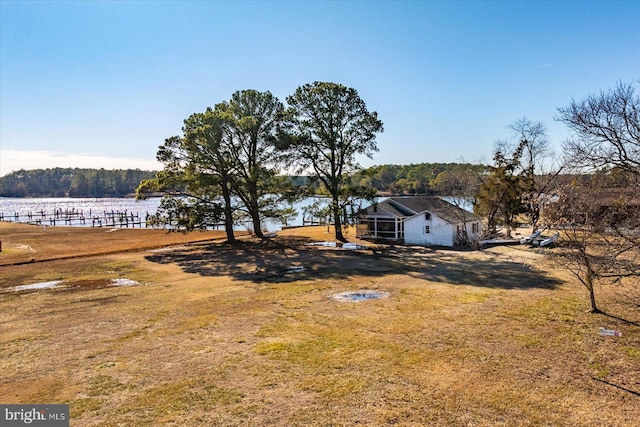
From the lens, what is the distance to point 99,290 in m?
17.5

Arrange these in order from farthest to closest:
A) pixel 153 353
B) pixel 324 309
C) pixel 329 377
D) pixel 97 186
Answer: pixel 97 186, pixel 324 309, pixel 153 353, pixel 329 377

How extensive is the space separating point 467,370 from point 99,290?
51.9 feet

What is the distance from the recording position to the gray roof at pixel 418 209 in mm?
33150

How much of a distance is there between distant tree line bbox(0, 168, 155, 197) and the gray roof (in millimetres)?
148290

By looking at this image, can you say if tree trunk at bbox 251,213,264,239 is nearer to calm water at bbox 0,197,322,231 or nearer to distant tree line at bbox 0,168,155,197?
calm water at bbox 0,197,322,231

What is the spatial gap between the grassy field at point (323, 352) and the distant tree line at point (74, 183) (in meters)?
163

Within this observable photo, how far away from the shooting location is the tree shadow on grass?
1918 cm

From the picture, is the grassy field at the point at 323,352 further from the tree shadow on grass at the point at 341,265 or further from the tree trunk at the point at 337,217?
the tree trunk at the point at 337,217

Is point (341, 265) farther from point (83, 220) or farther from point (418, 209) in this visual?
point (83, 220)

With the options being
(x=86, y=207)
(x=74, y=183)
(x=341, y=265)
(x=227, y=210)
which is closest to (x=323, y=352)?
(x=341, y=265)

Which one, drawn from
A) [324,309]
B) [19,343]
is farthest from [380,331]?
[19,343]

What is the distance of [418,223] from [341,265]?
40.4ft

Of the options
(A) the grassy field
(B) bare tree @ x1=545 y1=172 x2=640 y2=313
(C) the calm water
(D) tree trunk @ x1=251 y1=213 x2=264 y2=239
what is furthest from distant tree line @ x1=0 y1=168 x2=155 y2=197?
(B) bare tree @ x1=545 y1=172 x2=640 y2=313

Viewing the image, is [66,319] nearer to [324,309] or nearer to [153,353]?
[153,353]
